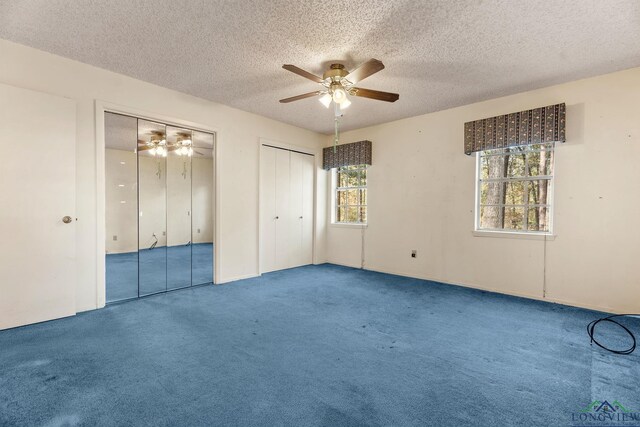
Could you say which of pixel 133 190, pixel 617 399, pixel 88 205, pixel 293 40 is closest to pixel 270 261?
pixel 133 190

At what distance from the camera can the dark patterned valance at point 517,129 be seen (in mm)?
3484

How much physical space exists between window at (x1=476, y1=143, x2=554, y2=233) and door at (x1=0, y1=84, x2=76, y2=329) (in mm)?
5107

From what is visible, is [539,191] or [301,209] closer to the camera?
[539,191]

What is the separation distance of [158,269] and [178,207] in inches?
36.2

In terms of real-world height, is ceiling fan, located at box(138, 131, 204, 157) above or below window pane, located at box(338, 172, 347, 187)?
above

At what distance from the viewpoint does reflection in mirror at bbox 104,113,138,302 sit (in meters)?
3.65

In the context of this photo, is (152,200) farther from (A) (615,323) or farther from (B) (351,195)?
(A) (615,323)

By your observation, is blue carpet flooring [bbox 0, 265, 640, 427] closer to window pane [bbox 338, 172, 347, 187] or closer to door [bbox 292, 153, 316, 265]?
door [bbox 292, 153, 316, 265]

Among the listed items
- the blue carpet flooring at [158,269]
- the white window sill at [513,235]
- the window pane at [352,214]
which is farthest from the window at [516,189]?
the blue carpet flooring at [158,269]

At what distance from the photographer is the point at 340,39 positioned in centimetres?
265

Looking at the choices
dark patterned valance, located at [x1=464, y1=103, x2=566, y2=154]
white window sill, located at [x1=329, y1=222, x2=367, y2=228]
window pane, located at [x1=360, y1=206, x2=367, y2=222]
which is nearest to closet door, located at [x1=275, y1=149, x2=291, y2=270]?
white window sill, located at [x1=329, y1=222, x2=367, y2=228]

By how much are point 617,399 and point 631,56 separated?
319 cm

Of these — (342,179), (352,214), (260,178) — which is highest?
(342,179)

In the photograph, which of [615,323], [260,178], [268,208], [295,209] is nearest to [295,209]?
[295,209]
